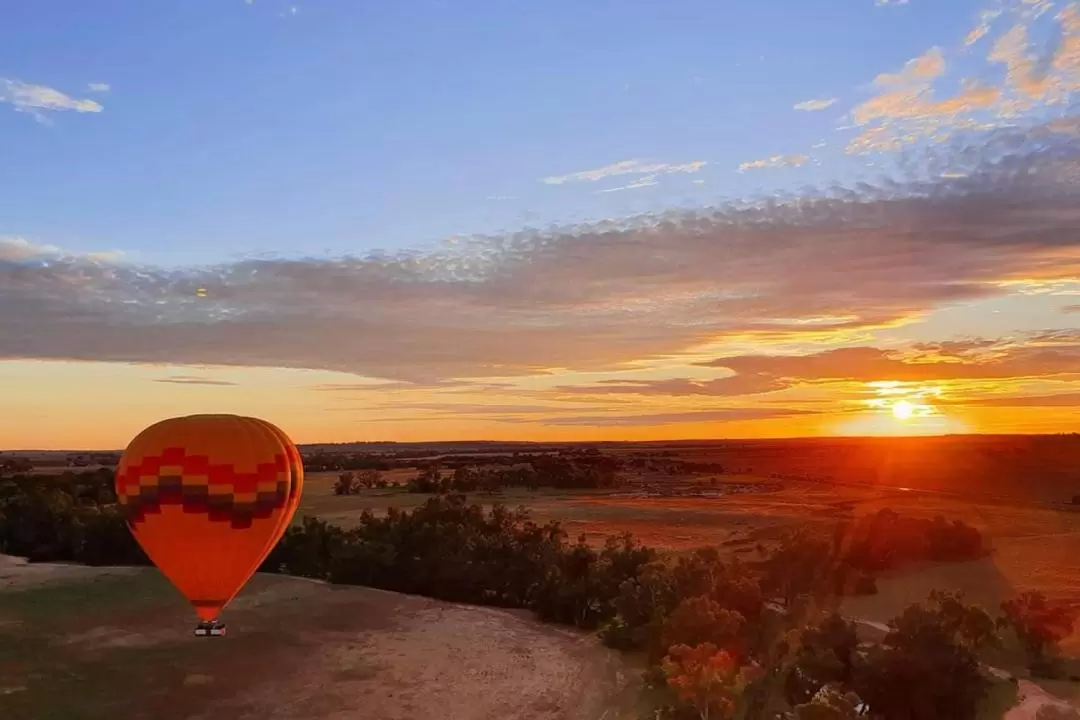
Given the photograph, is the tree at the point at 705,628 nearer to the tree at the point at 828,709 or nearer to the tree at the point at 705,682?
the tree at the point at 705,682

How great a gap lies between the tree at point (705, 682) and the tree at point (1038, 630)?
278 inches

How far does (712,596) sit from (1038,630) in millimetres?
7254

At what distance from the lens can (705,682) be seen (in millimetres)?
16125

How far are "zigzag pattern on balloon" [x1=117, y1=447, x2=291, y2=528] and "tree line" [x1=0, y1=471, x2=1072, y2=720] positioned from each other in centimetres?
854

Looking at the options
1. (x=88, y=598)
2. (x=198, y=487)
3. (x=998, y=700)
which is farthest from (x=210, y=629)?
(x=998, y=700)

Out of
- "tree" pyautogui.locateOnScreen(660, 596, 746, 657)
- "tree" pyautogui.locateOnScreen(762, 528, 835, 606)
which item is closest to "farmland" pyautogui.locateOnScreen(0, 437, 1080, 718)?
"tree" pyautogui.locateOnScreen(762, 528, 835, 606)

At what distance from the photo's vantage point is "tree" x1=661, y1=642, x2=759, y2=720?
15.9 meters

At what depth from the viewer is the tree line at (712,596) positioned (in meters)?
17.4

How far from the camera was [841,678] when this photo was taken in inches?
717

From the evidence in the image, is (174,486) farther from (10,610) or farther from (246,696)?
(10,610)

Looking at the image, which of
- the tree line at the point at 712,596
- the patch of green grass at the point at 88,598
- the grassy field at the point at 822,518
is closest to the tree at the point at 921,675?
the tree line at the point at 712,596

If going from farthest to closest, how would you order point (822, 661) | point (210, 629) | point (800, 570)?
point (800, 570), point (210, 629), point (822, 661)

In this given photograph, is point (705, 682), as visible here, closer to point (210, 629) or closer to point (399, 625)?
point (210, 629)

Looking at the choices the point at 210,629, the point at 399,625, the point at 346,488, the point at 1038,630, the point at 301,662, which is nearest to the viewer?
the point at 210,629
